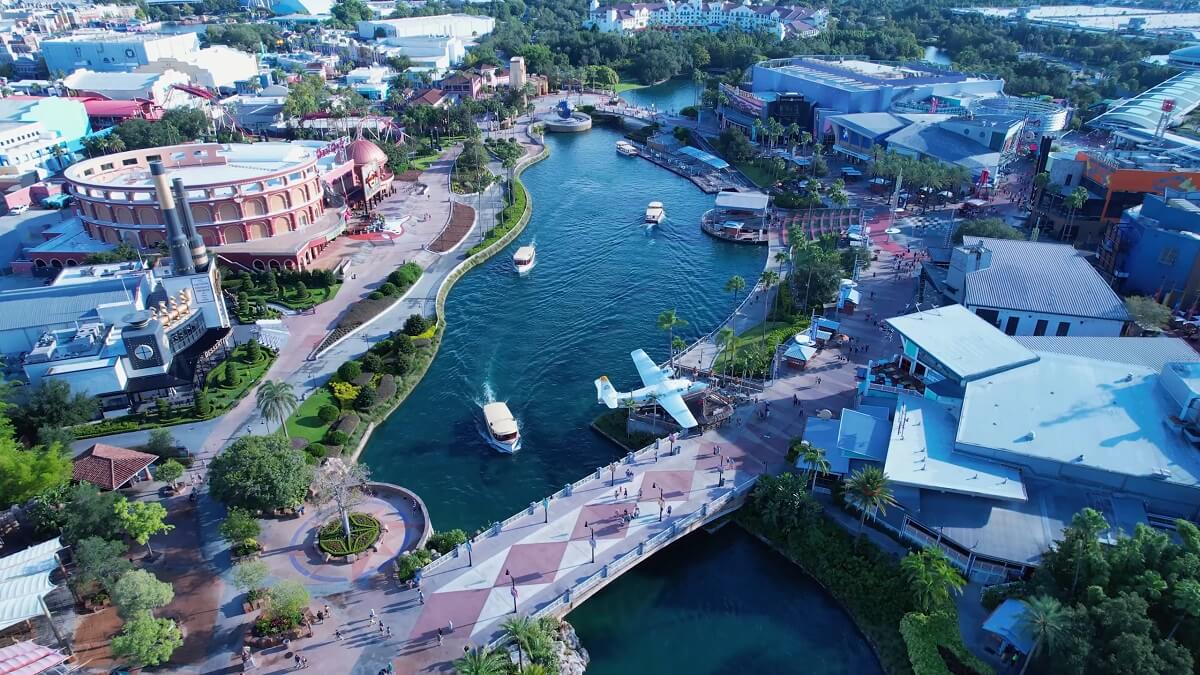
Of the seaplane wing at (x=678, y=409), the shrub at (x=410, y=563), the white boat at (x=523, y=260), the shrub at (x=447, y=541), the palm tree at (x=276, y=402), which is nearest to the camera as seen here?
the shrub at (x=410, y=563)

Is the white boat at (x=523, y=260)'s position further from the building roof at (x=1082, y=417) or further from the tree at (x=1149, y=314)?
the tree at (x=1149, y=314)

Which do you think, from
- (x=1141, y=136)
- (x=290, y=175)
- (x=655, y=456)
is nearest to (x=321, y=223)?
(x=290, y=175)

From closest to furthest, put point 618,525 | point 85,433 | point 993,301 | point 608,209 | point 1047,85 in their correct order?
point 618,525 → point 85,433 → point 993,301 → point 608,209 → point 1047,85

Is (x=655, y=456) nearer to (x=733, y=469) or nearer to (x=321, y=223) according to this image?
(x=733, y=469)

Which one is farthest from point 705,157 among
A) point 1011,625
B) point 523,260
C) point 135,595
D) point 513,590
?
point 135,595

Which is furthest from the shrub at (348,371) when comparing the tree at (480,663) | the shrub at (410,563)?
the tree at (480,663)
